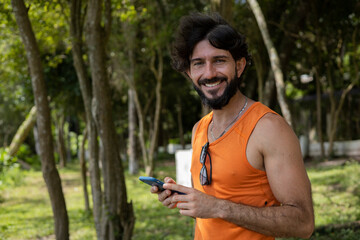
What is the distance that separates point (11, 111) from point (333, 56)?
2317cm

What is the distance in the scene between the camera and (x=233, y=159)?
6.51ft

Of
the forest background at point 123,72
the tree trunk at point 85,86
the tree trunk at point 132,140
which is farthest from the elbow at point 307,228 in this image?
the tree trunk at point 132,140

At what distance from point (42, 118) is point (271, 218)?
339cm

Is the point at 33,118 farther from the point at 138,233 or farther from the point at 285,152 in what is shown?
the point at 285,152

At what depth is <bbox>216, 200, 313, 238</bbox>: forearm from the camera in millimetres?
1778

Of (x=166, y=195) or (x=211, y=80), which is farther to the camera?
(x=211, y=80)

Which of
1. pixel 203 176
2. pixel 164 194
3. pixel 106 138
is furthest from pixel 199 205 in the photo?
pixel 106 138

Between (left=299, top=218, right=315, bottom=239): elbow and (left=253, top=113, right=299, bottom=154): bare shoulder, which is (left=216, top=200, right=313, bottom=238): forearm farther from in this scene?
(left=253, top=113, right=299, bottom=154): bare shoulder

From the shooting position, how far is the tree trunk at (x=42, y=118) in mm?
4371

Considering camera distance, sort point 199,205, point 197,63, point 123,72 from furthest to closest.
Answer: point 123,72 < point 197,63 < point 199,205

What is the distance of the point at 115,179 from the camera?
5.51m

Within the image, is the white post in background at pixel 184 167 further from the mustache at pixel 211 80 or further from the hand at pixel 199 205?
the hand at pixel 199 205

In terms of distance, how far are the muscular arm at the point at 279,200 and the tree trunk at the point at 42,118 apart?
306 cm

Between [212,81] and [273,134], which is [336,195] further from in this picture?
[273,134]
